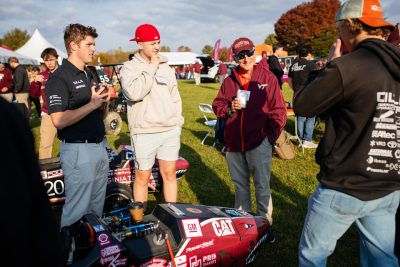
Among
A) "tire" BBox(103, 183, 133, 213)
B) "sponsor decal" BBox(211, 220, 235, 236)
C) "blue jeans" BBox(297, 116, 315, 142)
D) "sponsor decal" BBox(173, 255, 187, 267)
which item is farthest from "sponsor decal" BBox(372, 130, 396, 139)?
"blue jeans" BBox(297, 116, 315, 142)

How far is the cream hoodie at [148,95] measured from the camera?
3.61 m

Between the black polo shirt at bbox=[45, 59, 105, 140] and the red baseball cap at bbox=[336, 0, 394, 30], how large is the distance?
7.32ft

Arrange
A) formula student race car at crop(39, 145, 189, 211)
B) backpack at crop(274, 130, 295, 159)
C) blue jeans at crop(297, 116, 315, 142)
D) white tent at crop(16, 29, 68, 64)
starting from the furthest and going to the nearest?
white tent at crop(16, 29, 68, 64)
blue jeans at crop(297, 116, 315, 142)
backpack at crop(274, 130, 295, 159)
formula student race car at crop(39, 145, 189, 211)

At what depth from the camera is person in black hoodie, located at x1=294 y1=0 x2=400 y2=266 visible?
182cm

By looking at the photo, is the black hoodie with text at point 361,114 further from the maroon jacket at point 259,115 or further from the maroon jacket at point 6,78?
the maroon jacket at point 6,78

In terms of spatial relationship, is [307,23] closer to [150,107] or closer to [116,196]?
[116,196]

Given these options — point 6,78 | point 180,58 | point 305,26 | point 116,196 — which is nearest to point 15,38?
point 180,58

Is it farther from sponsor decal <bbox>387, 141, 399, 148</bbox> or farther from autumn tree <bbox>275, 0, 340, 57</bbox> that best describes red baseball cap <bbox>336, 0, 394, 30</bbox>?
autumn tree <bbox>275, 0, 340, 57</bbox>

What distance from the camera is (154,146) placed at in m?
3.90

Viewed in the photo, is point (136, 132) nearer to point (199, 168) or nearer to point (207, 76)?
point (199, 168)

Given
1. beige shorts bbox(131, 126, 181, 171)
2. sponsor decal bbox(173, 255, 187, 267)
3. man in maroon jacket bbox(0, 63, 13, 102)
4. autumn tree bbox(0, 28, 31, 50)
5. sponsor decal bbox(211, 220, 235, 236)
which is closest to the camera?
sponsor decal bbox(173, 255, 187, 267)

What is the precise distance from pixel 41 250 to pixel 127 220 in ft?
6.64

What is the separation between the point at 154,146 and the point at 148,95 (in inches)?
22.9

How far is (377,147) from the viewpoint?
1.90 meters
